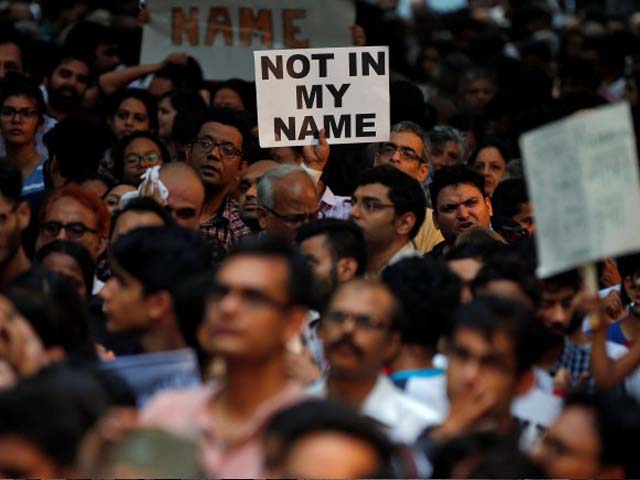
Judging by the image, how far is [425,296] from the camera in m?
7.96

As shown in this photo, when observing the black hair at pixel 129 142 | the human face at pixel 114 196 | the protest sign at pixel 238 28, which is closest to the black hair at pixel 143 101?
the protest sign at pixel 238 28

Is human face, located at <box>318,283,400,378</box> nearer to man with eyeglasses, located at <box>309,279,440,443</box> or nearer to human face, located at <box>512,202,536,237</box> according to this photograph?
man with eyeglasses, located at <box>309,279,440,443</box>

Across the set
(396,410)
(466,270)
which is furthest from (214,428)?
(466,270)

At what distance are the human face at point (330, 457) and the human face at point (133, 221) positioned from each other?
126 inches

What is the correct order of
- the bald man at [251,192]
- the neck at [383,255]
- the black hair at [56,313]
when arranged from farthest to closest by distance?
the bald man at [251,192]
the neck at [383,255]
the black hair at [56,313]

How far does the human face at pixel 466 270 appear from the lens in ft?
27.0

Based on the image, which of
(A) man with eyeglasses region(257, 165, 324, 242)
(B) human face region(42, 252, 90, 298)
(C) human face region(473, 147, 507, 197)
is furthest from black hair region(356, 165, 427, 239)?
(C) human face region(473, 147, 507, 197)

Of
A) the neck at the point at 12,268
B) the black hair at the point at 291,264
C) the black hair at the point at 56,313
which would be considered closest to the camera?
the black hair at the point at 291,264

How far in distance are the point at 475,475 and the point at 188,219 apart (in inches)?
173

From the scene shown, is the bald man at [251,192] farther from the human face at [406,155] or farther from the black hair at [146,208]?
the black hair at [146,208]

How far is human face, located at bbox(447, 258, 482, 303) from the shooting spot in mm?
8227

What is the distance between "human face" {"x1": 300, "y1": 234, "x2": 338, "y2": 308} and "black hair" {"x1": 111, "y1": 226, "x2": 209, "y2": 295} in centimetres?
93

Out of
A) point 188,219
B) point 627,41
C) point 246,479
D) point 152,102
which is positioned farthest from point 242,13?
point 246,479

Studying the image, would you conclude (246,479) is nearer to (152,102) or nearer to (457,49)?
(152,102)
